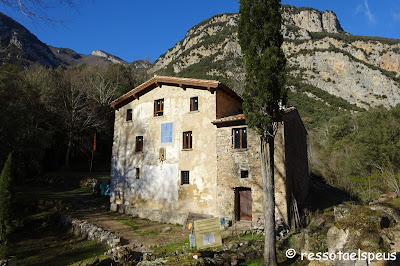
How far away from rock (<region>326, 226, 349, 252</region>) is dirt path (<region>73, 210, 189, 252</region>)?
323 inches

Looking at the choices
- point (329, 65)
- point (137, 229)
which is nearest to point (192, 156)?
point (137, 229)

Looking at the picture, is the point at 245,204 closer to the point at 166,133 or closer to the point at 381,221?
the point at 381,221

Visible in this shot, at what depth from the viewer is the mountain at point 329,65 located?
6656 cm

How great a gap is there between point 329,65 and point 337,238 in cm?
7725

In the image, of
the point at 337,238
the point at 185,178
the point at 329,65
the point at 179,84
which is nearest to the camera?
the point at 337,238

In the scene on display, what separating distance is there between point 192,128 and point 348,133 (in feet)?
107

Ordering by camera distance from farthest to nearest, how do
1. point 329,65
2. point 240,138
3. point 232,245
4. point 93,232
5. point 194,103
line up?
point 329,65 → point 194,103 → point 240,138 → point 93,232 → point 232,245

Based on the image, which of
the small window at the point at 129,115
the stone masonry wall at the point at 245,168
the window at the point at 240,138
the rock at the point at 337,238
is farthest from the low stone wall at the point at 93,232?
the rock at the point at 337,238

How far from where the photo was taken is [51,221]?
60.5ft

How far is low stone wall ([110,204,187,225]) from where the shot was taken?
17172 millimetres

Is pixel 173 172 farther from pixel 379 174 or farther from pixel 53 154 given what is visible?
pixel 53 154

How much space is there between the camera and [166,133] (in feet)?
62.4

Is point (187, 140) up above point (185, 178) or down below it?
above

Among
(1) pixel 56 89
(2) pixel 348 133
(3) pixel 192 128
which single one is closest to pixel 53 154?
(1) pixel 56 89
